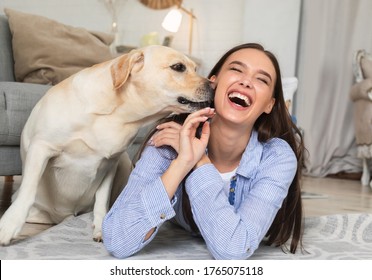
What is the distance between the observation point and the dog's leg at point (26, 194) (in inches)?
47.5

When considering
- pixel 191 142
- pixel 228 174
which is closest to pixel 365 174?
pixel 228 174

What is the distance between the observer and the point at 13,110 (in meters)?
1.74

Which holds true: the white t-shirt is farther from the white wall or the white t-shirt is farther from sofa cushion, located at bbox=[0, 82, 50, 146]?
the white wall

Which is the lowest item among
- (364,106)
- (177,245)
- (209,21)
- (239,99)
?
(364,106)

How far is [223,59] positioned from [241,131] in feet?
0.82

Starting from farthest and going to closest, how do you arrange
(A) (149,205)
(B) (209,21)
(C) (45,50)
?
(B) (209,21) < (C) (45,50) < (A) (149,205)

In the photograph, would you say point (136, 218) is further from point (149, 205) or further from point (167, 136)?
point (167, 136)

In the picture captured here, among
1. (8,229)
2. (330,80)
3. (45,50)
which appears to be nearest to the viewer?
(8,229)

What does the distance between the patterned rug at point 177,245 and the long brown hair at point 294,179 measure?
0.16 ft

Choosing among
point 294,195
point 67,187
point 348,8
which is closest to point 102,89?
point 67,187

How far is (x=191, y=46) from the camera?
4633 mm

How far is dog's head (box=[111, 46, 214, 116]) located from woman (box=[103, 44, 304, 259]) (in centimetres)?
6

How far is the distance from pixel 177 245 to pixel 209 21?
11.9 ft

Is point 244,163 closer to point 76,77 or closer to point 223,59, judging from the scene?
point 223,59
